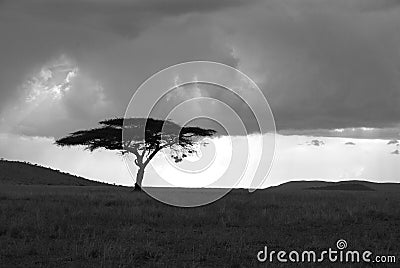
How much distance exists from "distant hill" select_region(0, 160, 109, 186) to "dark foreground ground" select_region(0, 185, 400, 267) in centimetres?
4770

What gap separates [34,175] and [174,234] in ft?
200

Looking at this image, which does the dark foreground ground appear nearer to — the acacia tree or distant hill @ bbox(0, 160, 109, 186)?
the acacia tree

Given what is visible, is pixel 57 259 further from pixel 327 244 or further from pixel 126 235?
pixel 327 244

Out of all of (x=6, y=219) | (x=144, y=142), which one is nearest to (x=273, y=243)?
(x=6, y=219)

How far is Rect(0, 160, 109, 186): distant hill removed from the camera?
7194cm

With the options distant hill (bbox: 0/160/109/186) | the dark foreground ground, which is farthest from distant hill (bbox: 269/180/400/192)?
the dark foreground ground

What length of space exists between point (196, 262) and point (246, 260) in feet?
3.70

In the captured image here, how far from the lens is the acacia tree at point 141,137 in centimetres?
5262

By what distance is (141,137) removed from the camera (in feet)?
172

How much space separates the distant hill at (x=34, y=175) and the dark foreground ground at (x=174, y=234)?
47696mm

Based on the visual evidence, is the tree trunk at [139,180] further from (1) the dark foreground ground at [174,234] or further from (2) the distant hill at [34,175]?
(1) the dark foreground ground at [174,234]

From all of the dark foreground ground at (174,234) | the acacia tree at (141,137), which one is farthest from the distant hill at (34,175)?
the dark foreground ground at (174,234)

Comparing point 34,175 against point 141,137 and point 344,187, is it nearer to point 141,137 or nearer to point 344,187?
point 141,137

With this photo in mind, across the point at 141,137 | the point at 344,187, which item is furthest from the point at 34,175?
the point at 344,187
